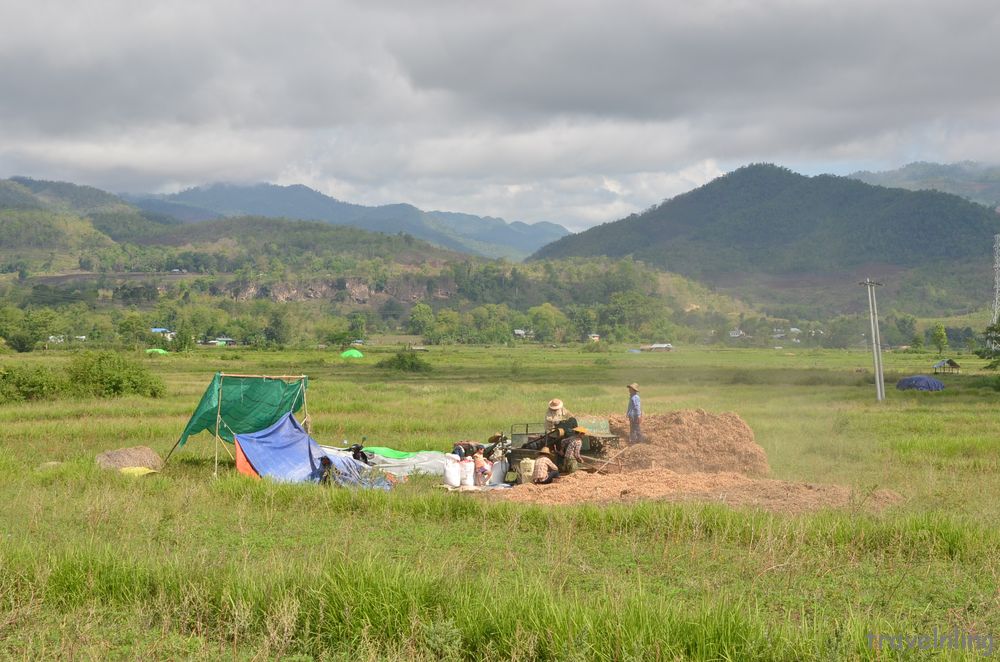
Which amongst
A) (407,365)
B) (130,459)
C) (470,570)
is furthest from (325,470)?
(407,365)

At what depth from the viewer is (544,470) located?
13.8 m

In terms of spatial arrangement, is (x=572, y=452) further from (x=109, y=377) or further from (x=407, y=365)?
(x=407, y=365)

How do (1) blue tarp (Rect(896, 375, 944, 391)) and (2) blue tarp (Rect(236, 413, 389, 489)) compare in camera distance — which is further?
(1) blue tarp (Rect(896, 375, 944, 391))

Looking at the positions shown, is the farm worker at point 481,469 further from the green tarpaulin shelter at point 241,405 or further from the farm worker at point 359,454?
the green tarpaulin shelter at point 241,405

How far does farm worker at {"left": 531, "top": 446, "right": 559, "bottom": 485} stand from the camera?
13.8 meters

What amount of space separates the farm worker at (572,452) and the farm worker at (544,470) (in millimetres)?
330

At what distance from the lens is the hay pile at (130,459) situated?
50.9ft

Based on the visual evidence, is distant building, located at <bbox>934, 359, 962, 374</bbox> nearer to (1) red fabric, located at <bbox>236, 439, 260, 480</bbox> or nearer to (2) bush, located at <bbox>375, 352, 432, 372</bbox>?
(2) bush, located at <bbox>375, 352, 432, 372</bbox>

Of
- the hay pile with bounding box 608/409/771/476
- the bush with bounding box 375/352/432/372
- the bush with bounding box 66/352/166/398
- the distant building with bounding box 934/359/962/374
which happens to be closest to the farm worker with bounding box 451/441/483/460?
the hay pile with bounding box 608/409/771/476

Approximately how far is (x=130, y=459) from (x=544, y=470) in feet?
26.4

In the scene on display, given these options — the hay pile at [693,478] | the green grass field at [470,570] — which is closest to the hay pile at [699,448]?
the hay pile at [693,478]

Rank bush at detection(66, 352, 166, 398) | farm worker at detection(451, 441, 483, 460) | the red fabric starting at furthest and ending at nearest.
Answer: bush at detection(66, 352, 166, 398), farm worker at detection(451, 441, 483, 460), the red fabric

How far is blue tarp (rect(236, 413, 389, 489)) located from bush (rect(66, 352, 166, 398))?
1827 centimetres

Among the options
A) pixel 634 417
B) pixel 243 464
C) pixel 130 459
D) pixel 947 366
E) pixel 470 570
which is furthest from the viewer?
pixel 947 366
